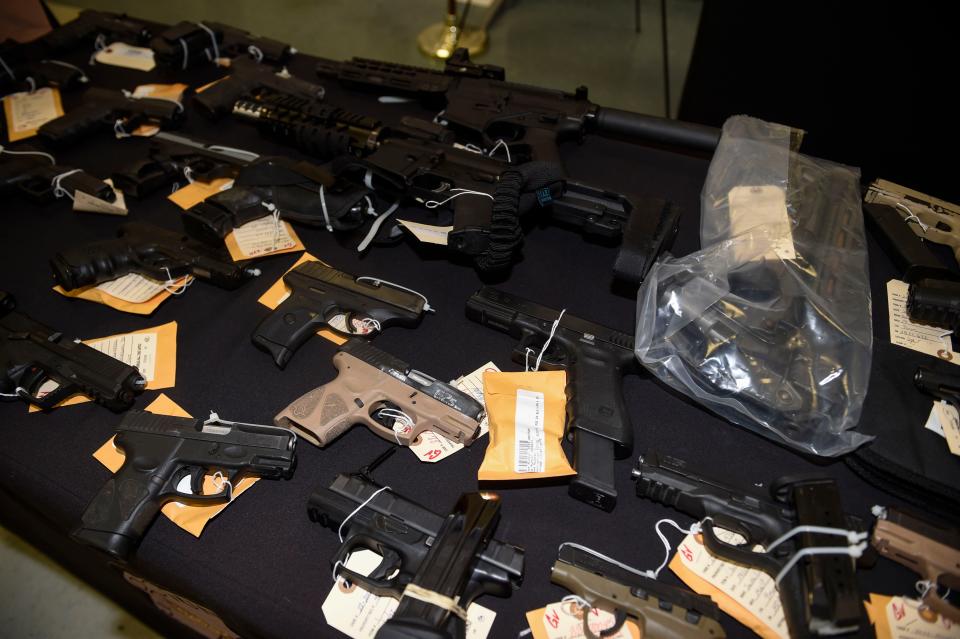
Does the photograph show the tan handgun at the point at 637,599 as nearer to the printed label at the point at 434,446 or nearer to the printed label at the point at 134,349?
the printed label at the point at 434,446

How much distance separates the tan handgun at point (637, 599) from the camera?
3.95 feet

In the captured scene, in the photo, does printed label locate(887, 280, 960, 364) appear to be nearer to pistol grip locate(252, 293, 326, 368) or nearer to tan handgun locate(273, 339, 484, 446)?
tan handgun locate(273, 339, 484, 446)

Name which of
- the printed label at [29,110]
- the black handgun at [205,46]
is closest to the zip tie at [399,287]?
the black handgun at [205,46]

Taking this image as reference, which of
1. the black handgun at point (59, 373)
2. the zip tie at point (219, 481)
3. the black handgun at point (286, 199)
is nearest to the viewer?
the zip tie at point (219, 481)

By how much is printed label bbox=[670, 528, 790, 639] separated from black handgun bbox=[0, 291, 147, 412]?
5.16 ft

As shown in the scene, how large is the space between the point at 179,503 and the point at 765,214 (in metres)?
1.91

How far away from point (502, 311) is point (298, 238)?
0.89 meters

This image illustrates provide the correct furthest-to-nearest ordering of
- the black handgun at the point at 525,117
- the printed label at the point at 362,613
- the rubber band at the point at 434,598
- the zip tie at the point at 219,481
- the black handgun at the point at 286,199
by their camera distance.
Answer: the black handgun at the point at 525,117, the black handgun at the point at 286,199, the zip tie at the point at 219,481, the printed label at the point at 362,613, the rubber band at the point at 434,598

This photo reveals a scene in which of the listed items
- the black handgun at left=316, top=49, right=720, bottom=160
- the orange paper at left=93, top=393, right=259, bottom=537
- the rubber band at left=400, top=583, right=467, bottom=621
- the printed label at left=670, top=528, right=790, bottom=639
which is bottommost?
the orange paper at left=93, top=393, right=259, bottom=537

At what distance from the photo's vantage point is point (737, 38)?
9.43ft

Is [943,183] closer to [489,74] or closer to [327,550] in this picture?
[489,74]

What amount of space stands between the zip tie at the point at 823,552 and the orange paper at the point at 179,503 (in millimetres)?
1326

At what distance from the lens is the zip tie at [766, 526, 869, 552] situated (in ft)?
4.07

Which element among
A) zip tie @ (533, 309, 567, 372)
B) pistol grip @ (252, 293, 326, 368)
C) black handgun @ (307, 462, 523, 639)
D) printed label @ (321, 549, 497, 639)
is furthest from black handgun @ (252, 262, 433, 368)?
printed label @ (321, 549, 497, 639)
